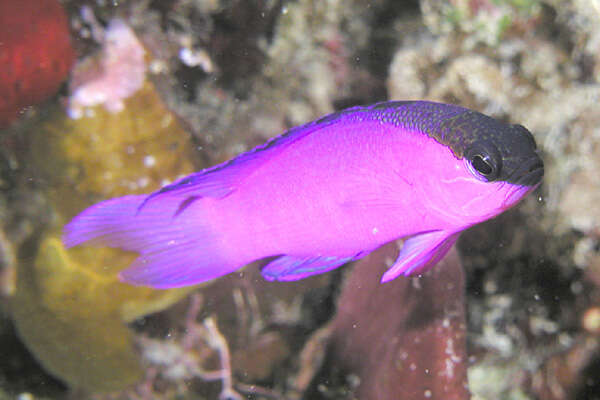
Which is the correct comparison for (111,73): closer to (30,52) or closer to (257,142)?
(30,52)

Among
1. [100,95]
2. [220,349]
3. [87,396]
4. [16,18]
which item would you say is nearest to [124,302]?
[220,349]

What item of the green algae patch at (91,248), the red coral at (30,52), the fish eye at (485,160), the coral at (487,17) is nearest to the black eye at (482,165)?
the fish eye at (485,160)

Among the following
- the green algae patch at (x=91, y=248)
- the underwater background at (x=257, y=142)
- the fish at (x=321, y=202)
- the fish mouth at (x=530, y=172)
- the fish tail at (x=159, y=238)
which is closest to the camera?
the fish mouth at (x=530, y=172)

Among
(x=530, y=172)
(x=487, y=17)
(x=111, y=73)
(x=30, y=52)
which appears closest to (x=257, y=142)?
(x=111, y=73)

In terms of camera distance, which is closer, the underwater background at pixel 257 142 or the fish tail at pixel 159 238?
the fish tail at pixel 159 238

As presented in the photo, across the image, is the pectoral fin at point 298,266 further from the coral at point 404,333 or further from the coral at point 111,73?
the coral at point 111,73

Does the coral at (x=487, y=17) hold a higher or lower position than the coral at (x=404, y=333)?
higher

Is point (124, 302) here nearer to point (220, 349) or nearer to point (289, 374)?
point (220, 349)
